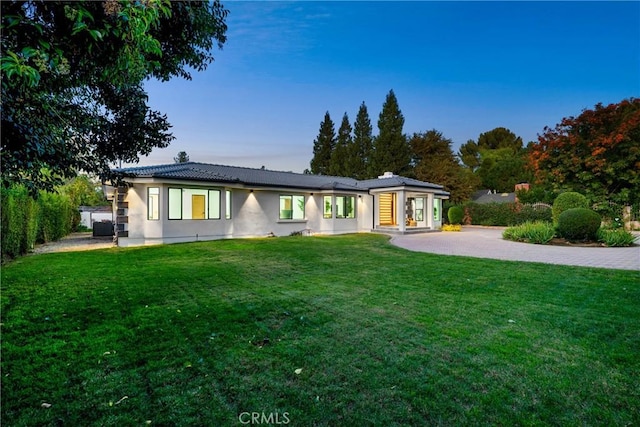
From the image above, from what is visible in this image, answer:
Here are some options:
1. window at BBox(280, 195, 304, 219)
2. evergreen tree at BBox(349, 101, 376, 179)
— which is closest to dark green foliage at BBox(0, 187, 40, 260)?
window at BBox(280, 195, 304, 219)

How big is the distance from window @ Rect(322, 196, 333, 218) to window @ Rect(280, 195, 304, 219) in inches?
57.8

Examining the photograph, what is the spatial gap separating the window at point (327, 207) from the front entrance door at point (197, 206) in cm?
709

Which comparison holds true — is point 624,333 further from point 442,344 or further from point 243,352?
point 243,352

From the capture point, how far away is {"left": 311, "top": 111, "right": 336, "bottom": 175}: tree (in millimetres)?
45938

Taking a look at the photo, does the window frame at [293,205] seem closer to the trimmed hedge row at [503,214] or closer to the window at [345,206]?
the window at [345,206]

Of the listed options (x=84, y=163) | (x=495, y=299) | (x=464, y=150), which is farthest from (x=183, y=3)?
(x=464, y=150)

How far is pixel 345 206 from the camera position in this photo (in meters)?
19.8

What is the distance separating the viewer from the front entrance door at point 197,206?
562 inches

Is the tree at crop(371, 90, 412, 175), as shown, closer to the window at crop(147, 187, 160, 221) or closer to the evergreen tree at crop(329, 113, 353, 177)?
the evergreen tree at crop(329, 113, 353, 177)

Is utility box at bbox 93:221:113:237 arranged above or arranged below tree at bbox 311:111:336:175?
below

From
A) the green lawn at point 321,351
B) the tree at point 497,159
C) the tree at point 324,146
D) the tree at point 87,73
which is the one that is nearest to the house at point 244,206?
the tree at point 87,73

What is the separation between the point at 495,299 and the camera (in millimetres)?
5301

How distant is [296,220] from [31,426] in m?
15.8

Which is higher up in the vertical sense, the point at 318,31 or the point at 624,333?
the point at 318,31
